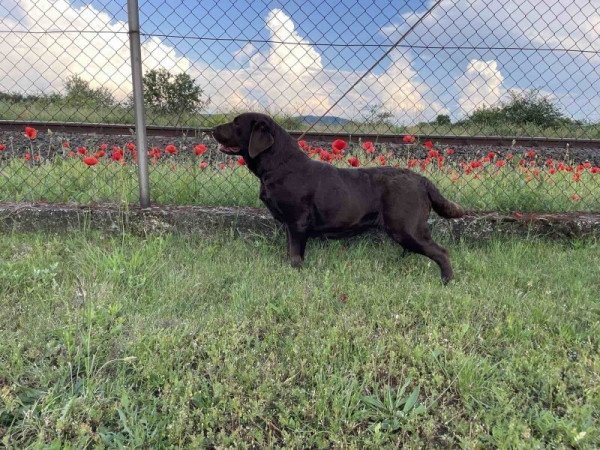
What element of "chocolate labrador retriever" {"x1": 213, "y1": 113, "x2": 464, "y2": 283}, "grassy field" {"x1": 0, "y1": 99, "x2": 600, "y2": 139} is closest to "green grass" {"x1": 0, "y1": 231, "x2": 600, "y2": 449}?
"chocolate labrador retriever" {"x1": 213, "y1": 113, "x2": 464, "y2": 283}

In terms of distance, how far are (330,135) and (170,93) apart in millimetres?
1410

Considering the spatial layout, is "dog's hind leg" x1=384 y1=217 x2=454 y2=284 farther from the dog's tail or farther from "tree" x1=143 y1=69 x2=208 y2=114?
"tree" x1=143 y1=69 x2=208 y2=114

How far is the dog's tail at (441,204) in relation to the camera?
3.48m

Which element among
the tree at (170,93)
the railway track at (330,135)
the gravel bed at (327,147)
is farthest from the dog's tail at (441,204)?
the tree at (170,93)

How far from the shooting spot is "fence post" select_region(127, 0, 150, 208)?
3676 mm

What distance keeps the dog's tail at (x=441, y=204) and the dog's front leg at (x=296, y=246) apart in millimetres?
921

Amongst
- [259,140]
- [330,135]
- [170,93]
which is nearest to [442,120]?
[330,135]

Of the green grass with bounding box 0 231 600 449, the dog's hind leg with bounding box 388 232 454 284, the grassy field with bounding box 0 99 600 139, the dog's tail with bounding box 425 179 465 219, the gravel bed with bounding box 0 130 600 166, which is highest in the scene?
the grassy field with bounding box 0 99 600 139

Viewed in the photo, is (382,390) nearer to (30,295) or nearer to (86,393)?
(86,393)

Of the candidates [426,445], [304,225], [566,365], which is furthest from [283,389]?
[304,225]

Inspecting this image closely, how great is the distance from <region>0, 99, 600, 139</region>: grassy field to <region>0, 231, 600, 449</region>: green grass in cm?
127

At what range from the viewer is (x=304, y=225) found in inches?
132

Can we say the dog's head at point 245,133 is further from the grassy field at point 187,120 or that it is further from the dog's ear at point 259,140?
the grassy field at point 187,120

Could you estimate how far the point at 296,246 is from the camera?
3443 mm
